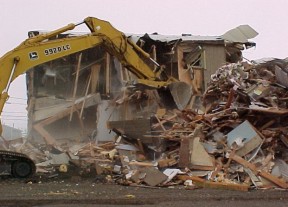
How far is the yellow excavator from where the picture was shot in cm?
1257

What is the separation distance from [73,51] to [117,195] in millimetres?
5315

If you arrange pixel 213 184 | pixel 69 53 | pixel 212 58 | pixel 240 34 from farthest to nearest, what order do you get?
pixel 240 34 < pixel 212 58 < pixel 69 53 < pixel 213 184

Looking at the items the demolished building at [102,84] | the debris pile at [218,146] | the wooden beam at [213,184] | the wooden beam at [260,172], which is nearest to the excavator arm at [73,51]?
the debris pile at [218,146]

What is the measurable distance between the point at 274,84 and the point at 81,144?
767cm

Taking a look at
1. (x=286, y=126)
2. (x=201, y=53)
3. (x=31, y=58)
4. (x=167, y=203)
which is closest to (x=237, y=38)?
(x=201, y=53)

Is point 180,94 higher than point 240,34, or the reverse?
point 240,34

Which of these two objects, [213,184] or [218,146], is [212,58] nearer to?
[218,146]

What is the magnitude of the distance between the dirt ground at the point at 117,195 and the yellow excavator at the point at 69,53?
76 centimetres

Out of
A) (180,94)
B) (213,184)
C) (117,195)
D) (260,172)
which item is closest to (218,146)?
(260,172)

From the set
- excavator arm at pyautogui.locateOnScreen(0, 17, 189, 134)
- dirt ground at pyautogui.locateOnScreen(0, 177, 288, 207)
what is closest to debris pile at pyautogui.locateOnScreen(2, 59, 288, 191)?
dirt ground at pyautogui.locateOnScreen(0, 177, 288, 207)

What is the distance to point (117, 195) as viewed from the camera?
9.90 meters

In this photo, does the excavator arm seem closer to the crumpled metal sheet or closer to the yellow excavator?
the yellow excavator

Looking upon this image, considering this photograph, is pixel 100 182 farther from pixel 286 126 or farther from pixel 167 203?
pixel 286 126

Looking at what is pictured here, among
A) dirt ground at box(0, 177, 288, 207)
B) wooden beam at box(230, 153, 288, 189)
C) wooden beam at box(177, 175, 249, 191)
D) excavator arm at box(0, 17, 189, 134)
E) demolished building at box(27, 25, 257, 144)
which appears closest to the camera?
dirt ground at box(0, 177, 288, 207)
